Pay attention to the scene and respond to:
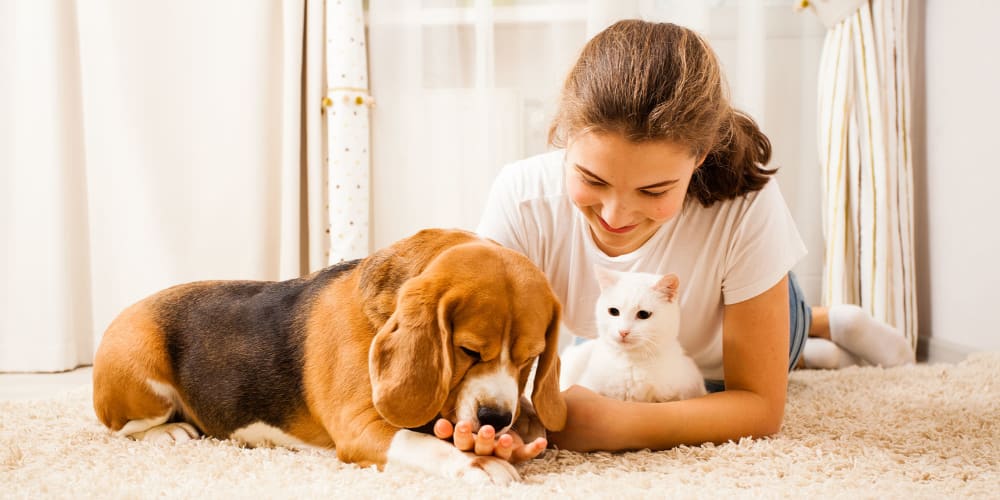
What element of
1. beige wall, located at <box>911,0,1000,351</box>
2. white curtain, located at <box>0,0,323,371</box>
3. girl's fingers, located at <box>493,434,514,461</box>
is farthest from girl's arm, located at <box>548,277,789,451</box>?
white curtain, located at <box>0,0,323,371</box>

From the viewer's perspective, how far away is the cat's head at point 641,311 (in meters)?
1.63

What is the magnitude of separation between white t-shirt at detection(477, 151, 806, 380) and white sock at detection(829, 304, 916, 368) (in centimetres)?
84

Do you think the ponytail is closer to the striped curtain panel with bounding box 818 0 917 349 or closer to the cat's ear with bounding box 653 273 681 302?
the cat's ear with bounding box 653 273 681 302

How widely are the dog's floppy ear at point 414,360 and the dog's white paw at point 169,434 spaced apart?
1.90 ft

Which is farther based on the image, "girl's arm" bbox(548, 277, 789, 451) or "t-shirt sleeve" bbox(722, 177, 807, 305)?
"t-shirt sleeve" bbox(722, 177, 807, 305)

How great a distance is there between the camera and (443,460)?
1.26m

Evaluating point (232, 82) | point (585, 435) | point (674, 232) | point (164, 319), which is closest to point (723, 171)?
point (674, 232)

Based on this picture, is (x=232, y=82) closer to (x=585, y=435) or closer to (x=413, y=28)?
(x=413, y=28)

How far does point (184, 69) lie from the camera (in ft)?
10.7

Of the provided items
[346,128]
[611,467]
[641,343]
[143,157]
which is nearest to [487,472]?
[611,467]

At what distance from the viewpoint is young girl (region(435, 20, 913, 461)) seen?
1427 mm

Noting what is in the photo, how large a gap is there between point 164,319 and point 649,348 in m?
1.08

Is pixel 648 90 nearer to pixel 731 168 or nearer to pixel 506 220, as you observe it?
pixel 731 168

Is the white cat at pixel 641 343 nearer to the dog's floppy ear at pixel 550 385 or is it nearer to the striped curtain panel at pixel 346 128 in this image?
the dog's floppy ear at pixel 550 385
